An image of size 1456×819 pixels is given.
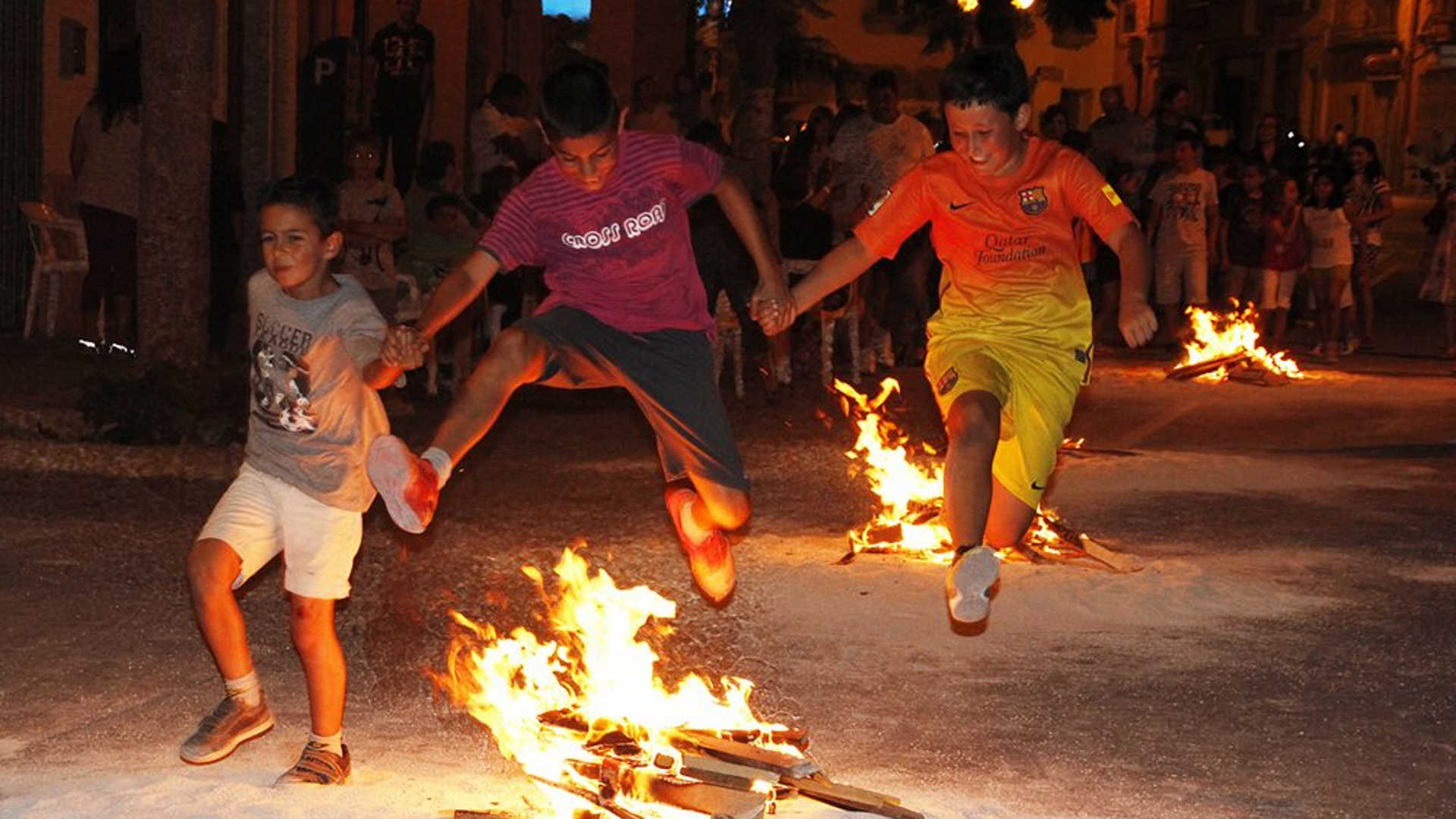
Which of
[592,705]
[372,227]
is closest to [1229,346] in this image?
[372,227]

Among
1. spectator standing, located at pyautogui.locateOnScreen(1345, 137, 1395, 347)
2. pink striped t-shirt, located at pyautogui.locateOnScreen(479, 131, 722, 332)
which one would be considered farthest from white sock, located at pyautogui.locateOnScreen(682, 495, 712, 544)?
spectator standing, located at pyautogui.locateOnScreen(1345, 137, 1395, 347)

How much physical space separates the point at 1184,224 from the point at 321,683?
1501 centimetres

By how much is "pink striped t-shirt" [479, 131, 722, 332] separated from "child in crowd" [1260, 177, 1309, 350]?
536 inches

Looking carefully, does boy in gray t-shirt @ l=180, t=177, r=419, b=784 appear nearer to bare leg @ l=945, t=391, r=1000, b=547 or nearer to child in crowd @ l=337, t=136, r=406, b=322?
bare leg @ l=945, t=391, r=1000, b=547

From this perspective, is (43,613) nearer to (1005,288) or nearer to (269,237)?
(269,237)

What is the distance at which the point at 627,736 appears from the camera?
5.45m

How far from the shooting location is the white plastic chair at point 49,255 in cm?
1647

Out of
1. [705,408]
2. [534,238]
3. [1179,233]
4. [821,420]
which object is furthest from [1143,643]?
[1179,233]

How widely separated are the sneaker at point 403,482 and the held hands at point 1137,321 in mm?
2297

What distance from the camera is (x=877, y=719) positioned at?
6.39 m

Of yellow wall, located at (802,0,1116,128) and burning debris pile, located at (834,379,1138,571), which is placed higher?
yellow wall, located at (802,0,1116,128)

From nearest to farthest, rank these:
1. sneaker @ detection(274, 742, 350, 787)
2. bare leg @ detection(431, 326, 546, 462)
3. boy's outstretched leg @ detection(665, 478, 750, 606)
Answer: sneaker @ detection(274, 742, 350, 787), bare leg @ detection(431, 326, 546, 462), boy's outstretched leg @ detection(665, 478, 750, 606)

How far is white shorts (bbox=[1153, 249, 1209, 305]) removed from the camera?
19.4m

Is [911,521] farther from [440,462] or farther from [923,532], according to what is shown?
[440,462]
